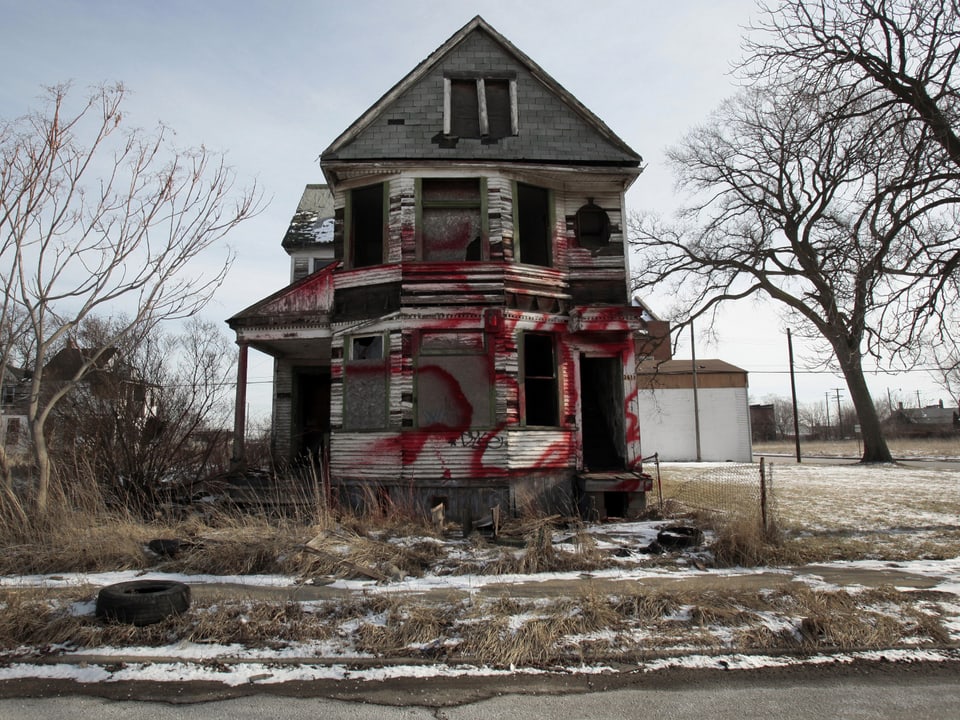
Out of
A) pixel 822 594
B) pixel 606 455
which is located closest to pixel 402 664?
pixel 822 594

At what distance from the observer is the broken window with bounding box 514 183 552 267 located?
12.2 m

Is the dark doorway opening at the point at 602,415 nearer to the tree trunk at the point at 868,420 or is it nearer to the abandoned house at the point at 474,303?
the abandoned house at the point at 474,303

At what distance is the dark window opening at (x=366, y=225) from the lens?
12.4 metres

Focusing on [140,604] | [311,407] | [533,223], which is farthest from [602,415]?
[140,604]

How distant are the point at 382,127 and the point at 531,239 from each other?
416 centimetres

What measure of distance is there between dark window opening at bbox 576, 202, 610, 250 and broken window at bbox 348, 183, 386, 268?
13.2ft

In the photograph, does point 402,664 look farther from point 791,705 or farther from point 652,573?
point 652,573

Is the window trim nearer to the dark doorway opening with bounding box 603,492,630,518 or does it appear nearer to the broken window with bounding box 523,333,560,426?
the broken window with bounding box 523,333,560,426

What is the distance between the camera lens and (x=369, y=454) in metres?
11.2

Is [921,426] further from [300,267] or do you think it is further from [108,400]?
[108,400]

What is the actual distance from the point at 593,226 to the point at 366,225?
4.99 m

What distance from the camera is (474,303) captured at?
36.9 feet

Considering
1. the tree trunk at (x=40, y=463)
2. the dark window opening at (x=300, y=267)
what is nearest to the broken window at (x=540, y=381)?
the tree trunk at (x=40, y=463)

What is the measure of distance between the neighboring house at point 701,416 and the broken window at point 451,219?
23.8 meters
